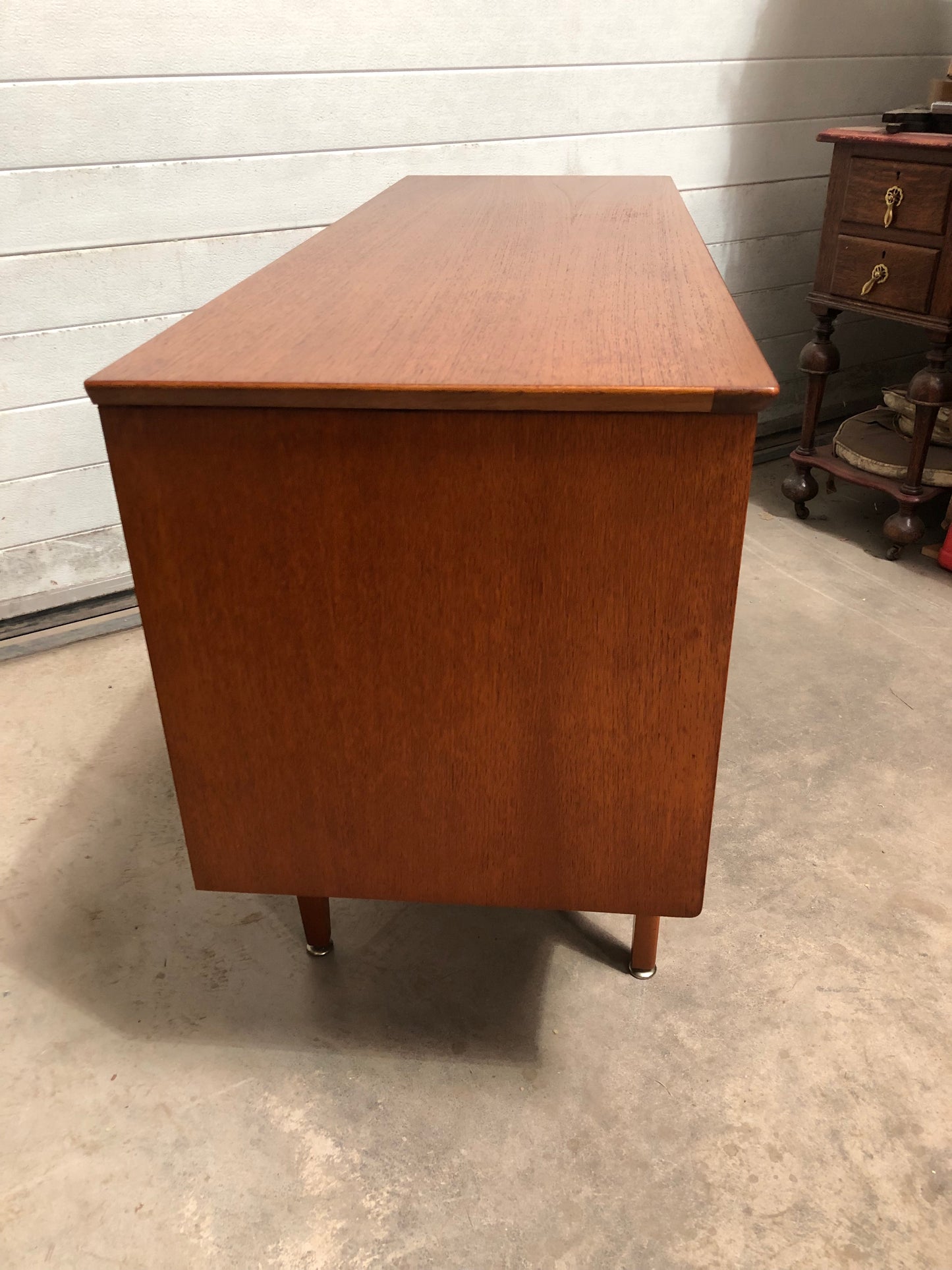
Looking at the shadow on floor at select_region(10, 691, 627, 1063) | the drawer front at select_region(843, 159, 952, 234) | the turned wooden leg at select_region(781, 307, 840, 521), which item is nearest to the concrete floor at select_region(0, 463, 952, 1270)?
the shadow on floor at select_region(10, 691, 627, 1063)

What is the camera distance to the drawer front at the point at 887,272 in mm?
2082

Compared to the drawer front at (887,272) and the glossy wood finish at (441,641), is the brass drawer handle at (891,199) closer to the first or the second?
the drawer front at (887,272)

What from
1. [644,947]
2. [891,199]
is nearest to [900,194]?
[891,199]

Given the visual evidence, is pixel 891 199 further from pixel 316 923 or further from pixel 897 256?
pixel 316 923

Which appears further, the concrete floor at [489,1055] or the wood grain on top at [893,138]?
the wood grain on top at [893,138]

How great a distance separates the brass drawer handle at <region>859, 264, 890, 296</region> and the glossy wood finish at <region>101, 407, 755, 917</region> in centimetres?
166

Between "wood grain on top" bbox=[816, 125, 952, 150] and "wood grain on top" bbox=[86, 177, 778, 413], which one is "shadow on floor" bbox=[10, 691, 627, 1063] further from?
"wood grain on top" bbox=[816, 125, 952, 150]

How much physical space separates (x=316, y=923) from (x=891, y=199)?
6.17 feet

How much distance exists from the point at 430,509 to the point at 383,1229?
705mm

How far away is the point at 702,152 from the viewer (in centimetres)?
251

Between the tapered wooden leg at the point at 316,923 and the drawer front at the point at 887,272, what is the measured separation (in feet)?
5.80

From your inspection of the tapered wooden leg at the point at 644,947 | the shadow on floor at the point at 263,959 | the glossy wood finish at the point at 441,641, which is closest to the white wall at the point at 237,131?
the shadow on floor at the point at 263,959

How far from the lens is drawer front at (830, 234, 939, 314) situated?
6.83 feet

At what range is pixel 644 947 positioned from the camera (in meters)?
1.22
